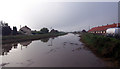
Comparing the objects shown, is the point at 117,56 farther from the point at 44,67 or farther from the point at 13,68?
the point at 13,68

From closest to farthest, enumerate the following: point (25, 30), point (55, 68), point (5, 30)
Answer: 1. point (55, 68)
2. point (5, 30)
3. point (25, 30)

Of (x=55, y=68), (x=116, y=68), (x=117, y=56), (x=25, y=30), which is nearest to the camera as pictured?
(x=116, y=68)

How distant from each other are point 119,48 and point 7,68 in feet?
33.0

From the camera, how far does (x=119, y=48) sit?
24.8ft

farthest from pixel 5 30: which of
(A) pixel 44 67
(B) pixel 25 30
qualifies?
(A) pixel 44 67

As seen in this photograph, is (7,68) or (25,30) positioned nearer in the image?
(7,68)

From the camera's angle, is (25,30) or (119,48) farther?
(25,30)

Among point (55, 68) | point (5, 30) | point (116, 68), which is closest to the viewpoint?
point (116, 68)

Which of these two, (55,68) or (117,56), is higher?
(117,56)

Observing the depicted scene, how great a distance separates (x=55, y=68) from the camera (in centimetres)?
658

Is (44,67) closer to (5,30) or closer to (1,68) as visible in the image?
(1,68)

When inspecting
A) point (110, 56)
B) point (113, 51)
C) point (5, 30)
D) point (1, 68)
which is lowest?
point (1, 68)

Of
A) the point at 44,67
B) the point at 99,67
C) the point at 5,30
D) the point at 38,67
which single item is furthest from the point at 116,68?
the point at 5,30

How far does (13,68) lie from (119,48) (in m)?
9.55
